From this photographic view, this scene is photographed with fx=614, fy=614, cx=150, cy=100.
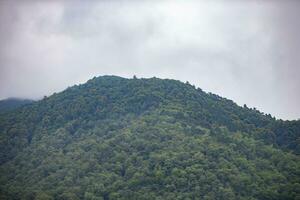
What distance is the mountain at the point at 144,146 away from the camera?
7956cm

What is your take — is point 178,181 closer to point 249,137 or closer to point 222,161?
point 222,161

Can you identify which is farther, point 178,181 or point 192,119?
point 192,119

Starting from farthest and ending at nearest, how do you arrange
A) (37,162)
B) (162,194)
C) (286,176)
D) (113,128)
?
(113,128) → (37,162) → (286,176) → (162,194)

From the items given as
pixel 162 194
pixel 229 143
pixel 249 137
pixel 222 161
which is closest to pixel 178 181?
pixel 162 194

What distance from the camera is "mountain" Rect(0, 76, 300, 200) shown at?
79.6 meters

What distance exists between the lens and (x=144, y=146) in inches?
3487

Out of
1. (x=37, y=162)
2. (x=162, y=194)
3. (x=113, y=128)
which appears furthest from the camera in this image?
(x=113, y=128)

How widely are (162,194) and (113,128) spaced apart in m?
21.1

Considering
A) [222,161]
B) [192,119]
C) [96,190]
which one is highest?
[192,119]

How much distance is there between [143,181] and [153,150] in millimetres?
8198

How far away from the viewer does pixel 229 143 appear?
9094 centimetres

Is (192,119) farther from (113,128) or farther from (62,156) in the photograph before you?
(62,156)

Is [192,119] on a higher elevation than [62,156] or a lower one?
higher

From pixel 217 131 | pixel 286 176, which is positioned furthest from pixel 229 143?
pixel 286 176
